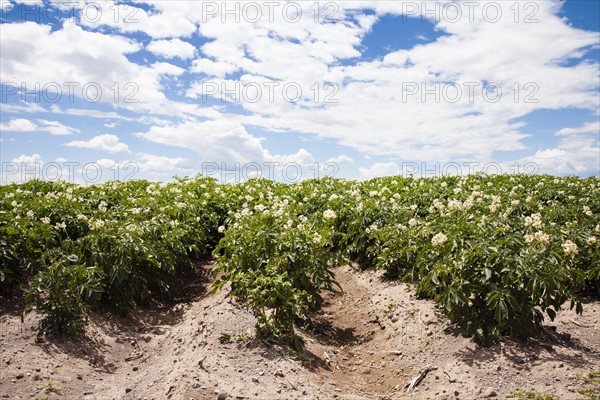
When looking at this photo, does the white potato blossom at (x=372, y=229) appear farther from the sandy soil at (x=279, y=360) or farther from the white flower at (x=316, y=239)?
the white flower at (x=316, y=239)

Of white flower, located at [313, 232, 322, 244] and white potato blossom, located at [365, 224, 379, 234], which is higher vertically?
white potato blossom, located at [365, 224, 379, 234]

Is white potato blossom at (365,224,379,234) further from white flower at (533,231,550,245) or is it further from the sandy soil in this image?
white flower at (533,231,550,245)

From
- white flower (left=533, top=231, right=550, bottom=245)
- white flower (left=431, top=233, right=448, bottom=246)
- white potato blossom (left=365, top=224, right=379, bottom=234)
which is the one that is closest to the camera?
white flower (left=533, top=231, right=550, bottom=245)

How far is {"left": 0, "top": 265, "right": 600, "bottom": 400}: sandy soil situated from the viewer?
4684 mm

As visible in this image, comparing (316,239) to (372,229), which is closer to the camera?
(316,239)

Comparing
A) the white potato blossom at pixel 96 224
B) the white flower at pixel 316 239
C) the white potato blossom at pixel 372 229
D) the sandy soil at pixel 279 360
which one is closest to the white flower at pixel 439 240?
the sandy soil at pixel 279 360

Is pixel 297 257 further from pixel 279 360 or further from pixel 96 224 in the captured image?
pixel 96 224

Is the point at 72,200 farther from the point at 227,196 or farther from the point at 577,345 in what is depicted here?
the point at 577,345

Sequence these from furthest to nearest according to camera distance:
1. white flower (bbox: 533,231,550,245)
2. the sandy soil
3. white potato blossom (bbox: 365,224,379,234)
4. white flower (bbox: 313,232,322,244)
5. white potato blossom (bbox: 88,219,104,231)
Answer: white potato blossom (bbox: 365,224,379,234)
white potato blossom (bbox: 88,219,104,231)
white flower (bbox: 313,232,322,244)
white flower (bbox: 533,231,550,245)
the sandy soil

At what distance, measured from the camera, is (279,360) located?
4.99m

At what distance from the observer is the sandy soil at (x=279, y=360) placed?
15.4 ft

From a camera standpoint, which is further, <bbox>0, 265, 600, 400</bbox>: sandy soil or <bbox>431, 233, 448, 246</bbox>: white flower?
<bbox>431, 233, 448, 246</bbox>: white flower

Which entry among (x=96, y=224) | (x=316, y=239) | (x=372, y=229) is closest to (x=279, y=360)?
(x=316, y=239)

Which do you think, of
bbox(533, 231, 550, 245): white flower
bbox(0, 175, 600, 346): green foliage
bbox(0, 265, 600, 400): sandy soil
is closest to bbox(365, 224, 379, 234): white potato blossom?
bbox(0, 175, 600, 346): green foliage
